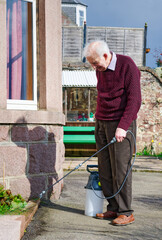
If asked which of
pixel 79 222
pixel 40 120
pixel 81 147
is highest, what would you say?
pixel 40 120

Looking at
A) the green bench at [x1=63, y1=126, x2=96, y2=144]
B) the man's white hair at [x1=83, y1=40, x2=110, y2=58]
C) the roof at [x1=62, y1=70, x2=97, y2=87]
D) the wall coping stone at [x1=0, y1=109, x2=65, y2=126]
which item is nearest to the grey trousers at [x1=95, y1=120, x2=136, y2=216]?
the man's white hair at [x1=83, y1=40, x2=110, y2=58]

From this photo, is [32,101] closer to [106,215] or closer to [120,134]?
[120,134]

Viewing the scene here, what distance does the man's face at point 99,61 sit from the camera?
122 inches

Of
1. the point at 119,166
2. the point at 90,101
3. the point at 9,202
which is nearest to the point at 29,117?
the point at 9,202

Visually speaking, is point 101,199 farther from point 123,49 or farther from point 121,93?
point 123,49

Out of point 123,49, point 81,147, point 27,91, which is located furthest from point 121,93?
point 123,49

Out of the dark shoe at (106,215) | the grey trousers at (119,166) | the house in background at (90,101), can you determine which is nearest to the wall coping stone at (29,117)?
the grey trousers at (119,166)

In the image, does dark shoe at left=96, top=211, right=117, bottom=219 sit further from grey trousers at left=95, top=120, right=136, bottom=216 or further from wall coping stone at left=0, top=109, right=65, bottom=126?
wall coping stone at left=0, top=109, right=65, bottom=126

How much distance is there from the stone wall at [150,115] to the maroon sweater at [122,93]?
918 centimetres

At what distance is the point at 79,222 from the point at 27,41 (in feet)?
7.89

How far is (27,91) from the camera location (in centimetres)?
420

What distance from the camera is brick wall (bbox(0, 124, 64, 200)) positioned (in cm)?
372

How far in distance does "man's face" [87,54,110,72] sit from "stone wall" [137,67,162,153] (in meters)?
9.28

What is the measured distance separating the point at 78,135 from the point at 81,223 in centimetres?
750
